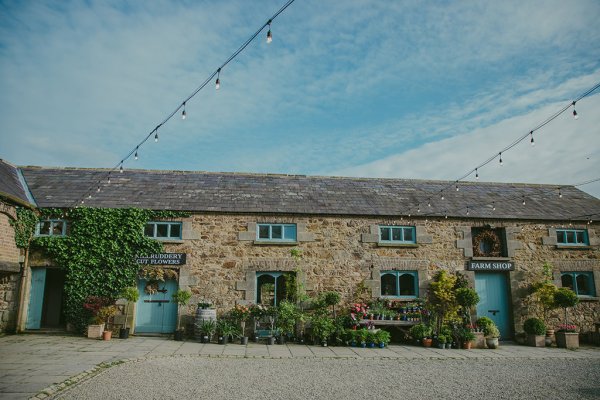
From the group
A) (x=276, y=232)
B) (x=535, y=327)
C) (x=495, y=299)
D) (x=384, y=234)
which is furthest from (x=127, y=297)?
(x=535, y=327)

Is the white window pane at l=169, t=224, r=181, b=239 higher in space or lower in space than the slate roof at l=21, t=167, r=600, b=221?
lower

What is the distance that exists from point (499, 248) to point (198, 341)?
31.9ft

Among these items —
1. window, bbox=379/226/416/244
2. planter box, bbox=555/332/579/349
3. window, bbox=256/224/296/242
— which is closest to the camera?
planter box, bbox=555/332/579/349

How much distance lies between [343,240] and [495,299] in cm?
521

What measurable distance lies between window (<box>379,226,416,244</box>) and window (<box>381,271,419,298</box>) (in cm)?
100

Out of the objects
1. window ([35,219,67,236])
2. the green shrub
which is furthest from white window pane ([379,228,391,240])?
window ([35,219,67,236])

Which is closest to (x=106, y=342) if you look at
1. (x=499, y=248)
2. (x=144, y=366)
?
(x=144, y=366)

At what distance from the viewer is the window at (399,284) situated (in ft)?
41.0

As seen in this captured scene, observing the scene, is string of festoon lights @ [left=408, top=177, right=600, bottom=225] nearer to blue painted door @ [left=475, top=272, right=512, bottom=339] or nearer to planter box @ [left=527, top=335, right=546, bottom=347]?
blue painted door @ [left=475, top=272, right=512, bottom=339]

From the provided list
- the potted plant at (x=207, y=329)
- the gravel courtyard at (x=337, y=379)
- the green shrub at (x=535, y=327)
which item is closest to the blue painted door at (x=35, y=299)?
the potted plant at (x=207, y=329)

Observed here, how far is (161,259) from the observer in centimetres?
1184

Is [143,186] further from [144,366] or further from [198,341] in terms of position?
[144,366]

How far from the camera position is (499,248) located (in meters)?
13.2

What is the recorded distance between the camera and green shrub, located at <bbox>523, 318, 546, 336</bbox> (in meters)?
11.7
